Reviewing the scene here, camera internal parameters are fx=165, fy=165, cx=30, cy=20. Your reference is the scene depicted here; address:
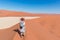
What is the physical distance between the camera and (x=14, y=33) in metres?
11.6

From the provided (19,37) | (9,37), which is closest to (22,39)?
(19,37)

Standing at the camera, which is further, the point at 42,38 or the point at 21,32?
the point at 42,38

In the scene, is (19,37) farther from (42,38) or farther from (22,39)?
(42,38)

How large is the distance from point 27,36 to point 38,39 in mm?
1055

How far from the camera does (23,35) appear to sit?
11.6 meters

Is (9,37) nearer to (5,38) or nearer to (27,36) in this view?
(5,38)

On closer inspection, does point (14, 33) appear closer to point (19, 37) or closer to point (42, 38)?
point (19, 37)

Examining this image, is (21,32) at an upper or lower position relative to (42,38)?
upper

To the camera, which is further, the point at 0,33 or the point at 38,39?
the point at 0,33

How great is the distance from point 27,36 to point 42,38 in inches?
62.8

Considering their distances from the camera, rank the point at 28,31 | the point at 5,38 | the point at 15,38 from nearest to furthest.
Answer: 1. the point at 15,38
2. the point at 5,38
3. the point at 28,31

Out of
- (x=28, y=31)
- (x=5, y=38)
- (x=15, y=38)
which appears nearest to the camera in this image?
(x=15, y=38)

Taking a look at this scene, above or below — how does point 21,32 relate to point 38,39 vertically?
above

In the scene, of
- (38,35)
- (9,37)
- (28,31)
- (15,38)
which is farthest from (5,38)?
(38,35)
